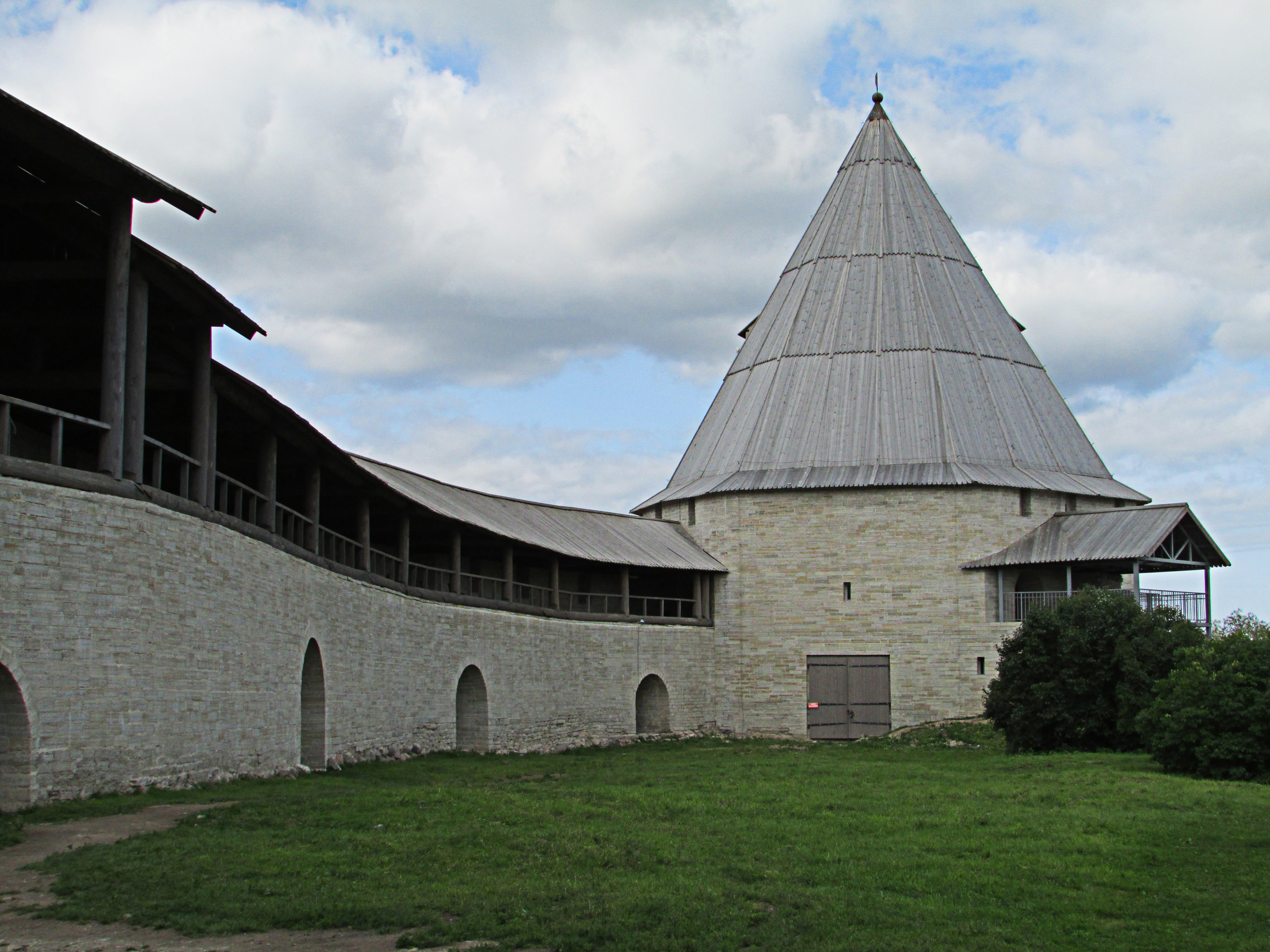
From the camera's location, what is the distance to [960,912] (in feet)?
30.5

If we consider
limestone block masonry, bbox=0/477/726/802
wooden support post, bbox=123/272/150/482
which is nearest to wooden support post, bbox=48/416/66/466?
limestone block masonry, bbox=0/477/726/802

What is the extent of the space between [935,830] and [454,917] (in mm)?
5938

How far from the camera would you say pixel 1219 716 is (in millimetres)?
18469

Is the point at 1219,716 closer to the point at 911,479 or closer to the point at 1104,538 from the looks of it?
the point at 1104,538

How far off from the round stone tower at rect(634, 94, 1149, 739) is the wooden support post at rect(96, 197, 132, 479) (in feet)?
72.4

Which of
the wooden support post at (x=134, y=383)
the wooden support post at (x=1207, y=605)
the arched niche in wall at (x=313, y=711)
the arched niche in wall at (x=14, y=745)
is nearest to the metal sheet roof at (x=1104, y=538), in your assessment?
the wooden support post at (x=1207, y=605)

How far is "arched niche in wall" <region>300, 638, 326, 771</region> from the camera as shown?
18641mm

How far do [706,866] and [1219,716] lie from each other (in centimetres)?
1081

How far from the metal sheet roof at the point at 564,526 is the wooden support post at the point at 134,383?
7.97 meters

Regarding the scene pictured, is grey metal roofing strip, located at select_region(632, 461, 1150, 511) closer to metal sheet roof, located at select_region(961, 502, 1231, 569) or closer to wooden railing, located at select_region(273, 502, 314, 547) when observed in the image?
metal sheet roof, located at select_region(961, 502, 1231, 569)

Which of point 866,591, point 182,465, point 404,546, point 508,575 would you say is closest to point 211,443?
point 182,465

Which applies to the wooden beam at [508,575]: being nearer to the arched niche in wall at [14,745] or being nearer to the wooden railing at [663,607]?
the wooden railing at [663,607]

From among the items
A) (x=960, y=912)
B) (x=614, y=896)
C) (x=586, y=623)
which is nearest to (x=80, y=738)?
(x=614, y=896)

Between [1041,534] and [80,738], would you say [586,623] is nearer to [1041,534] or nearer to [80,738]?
[1041,534]
